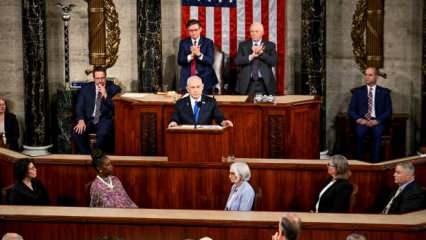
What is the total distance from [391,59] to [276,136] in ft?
10.8

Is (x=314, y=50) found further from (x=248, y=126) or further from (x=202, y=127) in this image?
(x=202, y=127)

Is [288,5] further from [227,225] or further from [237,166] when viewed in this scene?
[227,225]

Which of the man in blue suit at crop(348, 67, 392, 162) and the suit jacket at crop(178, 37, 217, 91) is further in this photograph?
the suit jacket at crop(178, 37, 217, 91)

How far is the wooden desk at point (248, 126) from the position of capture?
12.5 metres

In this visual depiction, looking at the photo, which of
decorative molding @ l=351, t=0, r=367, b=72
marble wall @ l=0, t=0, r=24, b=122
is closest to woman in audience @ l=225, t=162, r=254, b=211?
decorative molding @ l=351, t=0, r=367, b=72

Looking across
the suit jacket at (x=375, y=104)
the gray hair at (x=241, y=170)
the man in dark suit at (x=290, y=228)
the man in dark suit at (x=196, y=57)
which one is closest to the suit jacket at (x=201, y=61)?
the man in dark suit at (x=196, y=57)

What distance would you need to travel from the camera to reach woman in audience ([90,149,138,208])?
1003 centimetres

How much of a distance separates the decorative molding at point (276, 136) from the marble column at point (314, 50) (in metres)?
2.09

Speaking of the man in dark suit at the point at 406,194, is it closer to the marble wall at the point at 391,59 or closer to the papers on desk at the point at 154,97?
the papers on desk at the point at 154,97

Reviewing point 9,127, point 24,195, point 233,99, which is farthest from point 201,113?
point 9,127

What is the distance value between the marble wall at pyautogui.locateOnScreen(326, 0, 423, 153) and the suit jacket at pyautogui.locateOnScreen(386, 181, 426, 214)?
5239 millimetres

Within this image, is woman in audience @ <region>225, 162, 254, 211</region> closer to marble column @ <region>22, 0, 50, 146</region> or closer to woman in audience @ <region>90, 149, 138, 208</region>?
woman in audience @ <region>90, 149, 138, 208</region>

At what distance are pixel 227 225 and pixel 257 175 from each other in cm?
206

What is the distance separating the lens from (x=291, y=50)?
15.2 m
